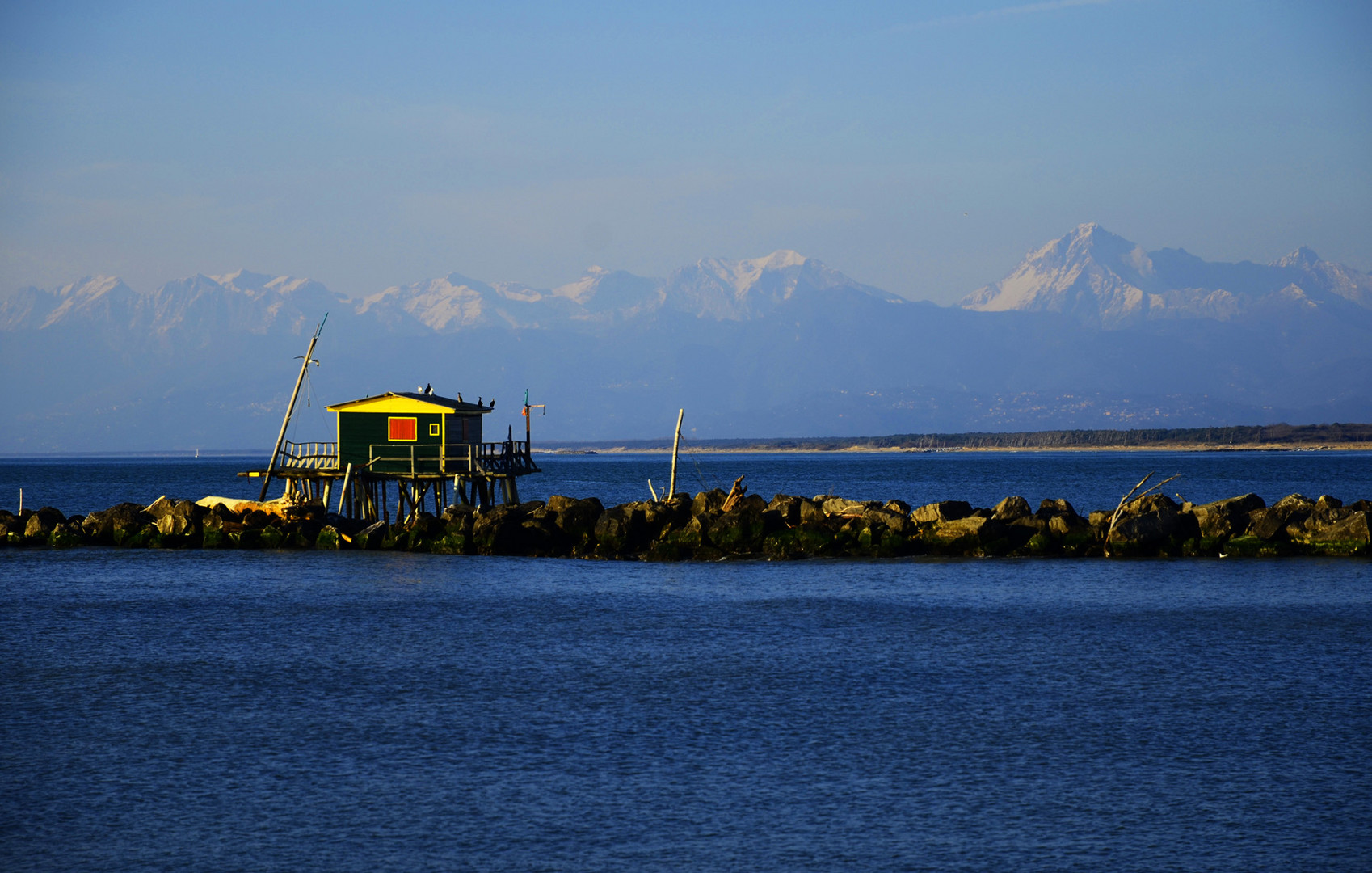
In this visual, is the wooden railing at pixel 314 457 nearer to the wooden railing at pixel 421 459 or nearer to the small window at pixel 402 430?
the wooden railing at pixel 421 459

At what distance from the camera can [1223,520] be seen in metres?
44.4

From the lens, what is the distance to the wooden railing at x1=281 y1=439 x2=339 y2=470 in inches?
2051

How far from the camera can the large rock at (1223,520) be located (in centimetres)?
4428

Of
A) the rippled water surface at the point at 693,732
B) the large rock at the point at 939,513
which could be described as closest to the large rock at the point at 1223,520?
the large rock at the point at 939,513

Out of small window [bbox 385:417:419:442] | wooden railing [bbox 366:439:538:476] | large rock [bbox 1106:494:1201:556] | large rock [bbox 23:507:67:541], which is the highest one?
→ small window [bbox 385:417:419:442]

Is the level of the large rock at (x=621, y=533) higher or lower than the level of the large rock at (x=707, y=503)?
lower

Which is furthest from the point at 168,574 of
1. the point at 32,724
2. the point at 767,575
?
the point at 32,724

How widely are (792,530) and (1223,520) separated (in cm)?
1505

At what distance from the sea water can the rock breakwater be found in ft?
25.1

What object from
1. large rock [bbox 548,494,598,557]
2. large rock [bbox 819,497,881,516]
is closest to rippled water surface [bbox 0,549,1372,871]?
large rock [bbox 548,494,598,557]

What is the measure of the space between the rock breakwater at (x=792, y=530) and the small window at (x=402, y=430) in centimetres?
357

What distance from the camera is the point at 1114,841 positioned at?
45.3 ft

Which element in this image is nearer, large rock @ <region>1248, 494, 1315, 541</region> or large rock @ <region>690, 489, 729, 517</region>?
large rock @ <region>1248, 494, 1315, 541</region>

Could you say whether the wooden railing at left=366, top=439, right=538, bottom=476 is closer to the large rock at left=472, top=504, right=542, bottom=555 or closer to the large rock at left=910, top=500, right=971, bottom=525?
the large rock at left=472, top=504, right=542, bottom=555
